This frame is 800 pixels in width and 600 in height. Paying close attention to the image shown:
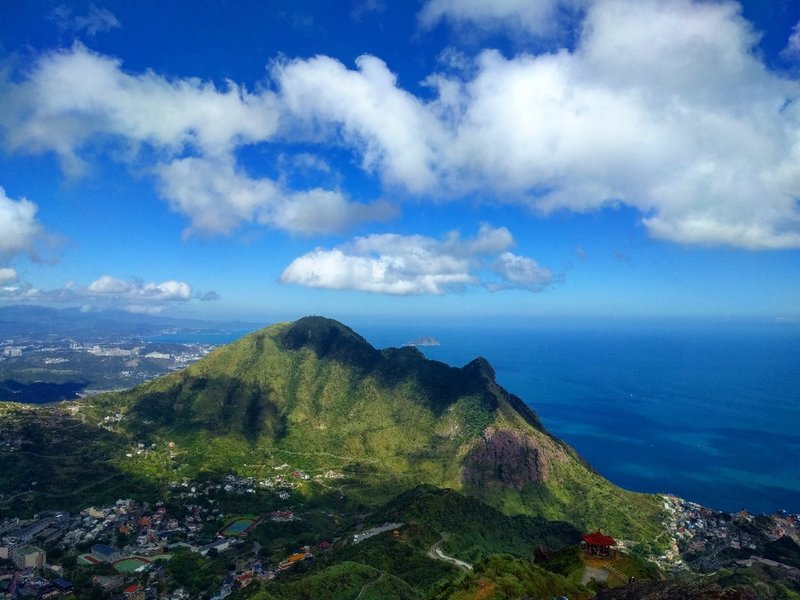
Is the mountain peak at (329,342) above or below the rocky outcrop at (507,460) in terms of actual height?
above

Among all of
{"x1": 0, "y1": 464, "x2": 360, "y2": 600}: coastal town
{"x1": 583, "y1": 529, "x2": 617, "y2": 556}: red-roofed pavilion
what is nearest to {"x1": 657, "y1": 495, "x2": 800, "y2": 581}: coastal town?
{"x1": 583, "y1": 529, "x2": 617, "y2": 556}: red-roofed pavilion

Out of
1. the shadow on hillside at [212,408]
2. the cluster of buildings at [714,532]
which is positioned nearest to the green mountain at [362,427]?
the shadow on hillside at [212,408]

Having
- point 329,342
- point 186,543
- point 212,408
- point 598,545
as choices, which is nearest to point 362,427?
point 329,342

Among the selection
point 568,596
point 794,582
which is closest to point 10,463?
point 568,596

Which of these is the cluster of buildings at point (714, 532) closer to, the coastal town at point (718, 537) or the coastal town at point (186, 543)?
the coastal town at point (718, 537)

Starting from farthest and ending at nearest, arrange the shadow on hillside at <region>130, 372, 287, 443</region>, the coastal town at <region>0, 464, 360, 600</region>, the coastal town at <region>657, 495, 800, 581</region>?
1. the shadow on hillside at <region>130, 372, 287, 443</region>
2. the coastal town at <region>657, 495, 800, 581</region>
3. the coastal town at <region>0, 464, 360, 600</region>

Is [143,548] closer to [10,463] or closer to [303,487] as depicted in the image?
[303,487]

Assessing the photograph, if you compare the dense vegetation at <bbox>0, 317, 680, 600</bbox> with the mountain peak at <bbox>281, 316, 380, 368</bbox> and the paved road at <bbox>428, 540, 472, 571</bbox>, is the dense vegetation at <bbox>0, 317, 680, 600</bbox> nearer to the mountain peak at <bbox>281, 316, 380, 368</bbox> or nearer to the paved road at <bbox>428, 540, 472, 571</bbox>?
the mountain peak at <bbox>281, 316, 380, 368</bbox>
